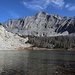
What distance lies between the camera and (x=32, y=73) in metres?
51.2

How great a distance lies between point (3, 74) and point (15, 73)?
339cm

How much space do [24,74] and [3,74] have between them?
18.2ft

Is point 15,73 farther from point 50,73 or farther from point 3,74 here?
point 50,73

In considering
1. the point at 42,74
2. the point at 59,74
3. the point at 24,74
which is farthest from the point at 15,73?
the point at 59,74

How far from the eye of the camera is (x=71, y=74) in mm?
49594

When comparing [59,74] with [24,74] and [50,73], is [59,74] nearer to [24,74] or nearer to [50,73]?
[50,73]

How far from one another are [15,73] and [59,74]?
1192 cm

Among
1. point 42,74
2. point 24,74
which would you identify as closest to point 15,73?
point 24,74

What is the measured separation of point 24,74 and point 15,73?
3.07 meters

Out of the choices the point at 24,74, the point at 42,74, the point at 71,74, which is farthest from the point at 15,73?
the point at 71,74

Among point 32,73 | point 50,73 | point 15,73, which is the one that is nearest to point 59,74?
point 50,73

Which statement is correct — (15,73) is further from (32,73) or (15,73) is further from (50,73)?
(50,73)

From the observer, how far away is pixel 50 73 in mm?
51094

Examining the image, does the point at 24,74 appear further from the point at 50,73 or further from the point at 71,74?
the point at 71,74
